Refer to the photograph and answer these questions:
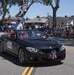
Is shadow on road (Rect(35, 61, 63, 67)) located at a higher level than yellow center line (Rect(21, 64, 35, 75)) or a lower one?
lower

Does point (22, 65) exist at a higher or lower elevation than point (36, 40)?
lower

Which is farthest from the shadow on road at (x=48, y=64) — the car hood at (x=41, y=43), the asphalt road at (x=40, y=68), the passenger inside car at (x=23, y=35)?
the passenger inside car at (x=23, y=35)

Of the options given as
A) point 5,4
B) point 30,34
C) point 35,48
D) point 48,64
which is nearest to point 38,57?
point 35,48

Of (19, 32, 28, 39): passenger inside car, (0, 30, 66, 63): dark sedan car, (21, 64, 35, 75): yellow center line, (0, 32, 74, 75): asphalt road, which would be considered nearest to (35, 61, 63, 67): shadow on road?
(0, 32, 74, 75): asphalt road

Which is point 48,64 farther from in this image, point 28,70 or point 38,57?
point 28,70

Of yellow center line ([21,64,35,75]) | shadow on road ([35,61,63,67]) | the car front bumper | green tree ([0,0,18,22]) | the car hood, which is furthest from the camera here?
green tree ([0,0,18,22])

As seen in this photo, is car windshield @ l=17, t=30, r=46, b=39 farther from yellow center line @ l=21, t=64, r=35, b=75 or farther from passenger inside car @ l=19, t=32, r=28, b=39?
yellow center line @ l=21, t=64, r=35, b=75

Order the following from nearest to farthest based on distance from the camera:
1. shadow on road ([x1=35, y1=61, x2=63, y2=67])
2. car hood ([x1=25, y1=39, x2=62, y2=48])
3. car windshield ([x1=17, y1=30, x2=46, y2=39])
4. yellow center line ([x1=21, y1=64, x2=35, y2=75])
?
yellow center line ([x1=21, y1=64, x2=35, y2=75]), car hood ([x1=25, y1=39, x2=62, y2=48]), shadow on road ([x1=35, y1=61, x2=63, y2=67]), car windshield ([x1=17, y1=30, x2=46, y2=39])

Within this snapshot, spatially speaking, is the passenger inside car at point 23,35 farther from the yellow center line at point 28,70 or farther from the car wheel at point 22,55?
the yellow center line at point 28,70

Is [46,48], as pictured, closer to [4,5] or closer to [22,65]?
[22,65]

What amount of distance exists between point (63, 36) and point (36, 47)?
19630 mm

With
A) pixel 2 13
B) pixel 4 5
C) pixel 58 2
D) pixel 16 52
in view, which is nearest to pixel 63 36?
pixel 58 2

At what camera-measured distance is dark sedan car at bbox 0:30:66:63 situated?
30.7 ft

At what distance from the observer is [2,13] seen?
6234 centimetres
